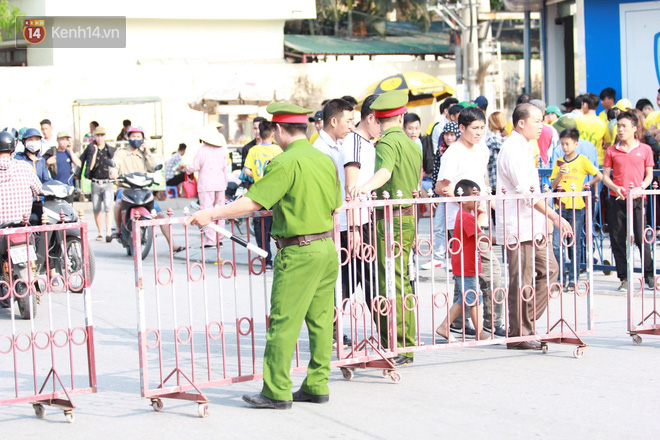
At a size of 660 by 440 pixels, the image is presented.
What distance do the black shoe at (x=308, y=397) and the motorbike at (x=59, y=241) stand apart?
399 cm

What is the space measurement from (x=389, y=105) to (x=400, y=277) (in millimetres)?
1287

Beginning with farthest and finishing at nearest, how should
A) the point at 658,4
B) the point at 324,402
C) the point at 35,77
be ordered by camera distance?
the point at 35,77 → the point at 658,4 → the point at 324,402

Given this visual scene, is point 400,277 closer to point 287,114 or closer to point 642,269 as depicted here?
point 287,114

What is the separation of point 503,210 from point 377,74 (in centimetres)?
2271

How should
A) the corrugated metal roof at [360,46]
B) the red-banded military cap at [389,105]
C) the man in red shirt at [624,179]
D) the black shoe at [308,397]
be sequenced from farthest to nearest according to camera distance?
1. the corrugated metal roof at [360,46]
2. the man in red shirt at [624,179]
3. the red-banded military cap at [389,105]
4. the black shoe at [308,397]

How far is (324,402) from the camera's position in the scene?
5941mm

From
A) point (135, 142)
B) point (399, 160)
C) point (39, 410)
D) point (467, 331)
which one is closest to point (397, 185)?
point (399, 160)

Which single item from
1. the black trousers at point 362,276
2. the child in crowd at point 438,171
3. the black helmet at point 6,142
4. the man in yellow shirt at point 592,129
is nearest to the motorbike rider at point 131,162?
the child in crowd at point 438,171

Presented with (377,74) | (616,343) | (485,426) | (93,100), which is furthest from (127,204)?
(377,74)

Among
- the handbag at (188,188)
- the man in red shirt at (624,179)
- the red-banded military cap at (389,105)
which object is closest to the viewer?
the red-banded military cap at (389,105)

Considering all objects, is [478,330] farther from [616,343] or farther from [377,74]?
[377,74]

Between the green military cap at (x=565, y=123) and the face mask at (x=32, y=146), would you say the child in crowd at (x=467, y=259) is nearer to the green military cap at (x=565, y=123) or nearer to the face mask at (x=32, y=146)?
the green military cap at (x=565, y=123)

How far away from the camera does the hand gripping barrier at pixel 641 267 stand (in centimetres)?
735

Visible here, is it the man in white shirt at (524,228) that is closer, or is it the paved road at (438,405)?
the paved road at (438,405)
